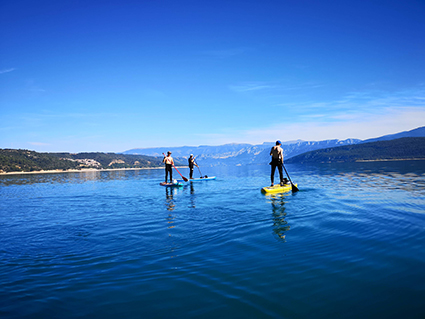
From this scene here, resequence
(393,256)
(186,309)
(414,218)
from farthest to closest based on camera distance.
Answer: (414,218), (393,256), (186,309)

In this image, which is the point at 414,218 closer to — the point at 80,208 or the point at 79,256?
the point at 79,256

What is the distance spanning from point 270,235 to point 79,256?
625 centimetres

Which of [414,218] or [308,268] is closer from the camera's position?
[308,268]

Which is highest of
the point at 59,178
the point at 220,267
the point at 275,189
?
the point at 59,178

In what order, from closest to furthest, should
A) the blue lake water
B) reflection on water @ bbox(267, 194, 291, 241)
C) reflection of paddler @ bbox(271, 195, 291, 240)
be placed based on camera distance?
the blue lake water < reflection on water @ bbox(267, 194, 291, 241) < reflection of paddler @ bbox(271, 195, 291, 240)

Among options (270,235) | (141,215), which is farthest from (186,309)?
(141,215)

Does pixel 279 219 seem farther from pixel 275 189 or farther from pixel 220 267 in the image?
pixel 275 189

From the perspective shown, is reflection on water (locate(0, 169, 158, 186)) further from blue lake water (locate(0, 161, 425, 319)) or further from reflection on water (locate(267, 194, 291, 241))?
blue lake water (locate(0, 161, 425, 319))

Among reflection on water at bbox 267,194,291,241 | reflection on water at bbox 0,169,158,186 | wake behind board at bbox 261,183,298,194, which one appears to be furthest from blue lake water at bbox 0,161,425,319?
reflection on water at bbox 0,169,158,186

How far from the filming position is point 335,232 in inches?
386

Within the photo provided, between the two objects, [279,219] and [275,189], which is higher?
[275,189]

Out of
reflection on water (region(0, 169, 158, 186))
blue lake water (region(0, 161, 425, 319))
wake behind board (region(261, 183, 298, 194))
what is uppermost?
reflection on water (region(0, 169, 158, 186))

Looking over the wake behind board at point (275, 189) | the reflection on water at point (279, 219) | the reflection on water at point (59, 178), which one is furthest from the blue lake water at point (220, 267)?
the reflection on water at point (59, 178)

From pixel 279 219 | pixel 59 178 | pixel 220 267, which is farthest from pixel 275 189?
pixel 59 178
